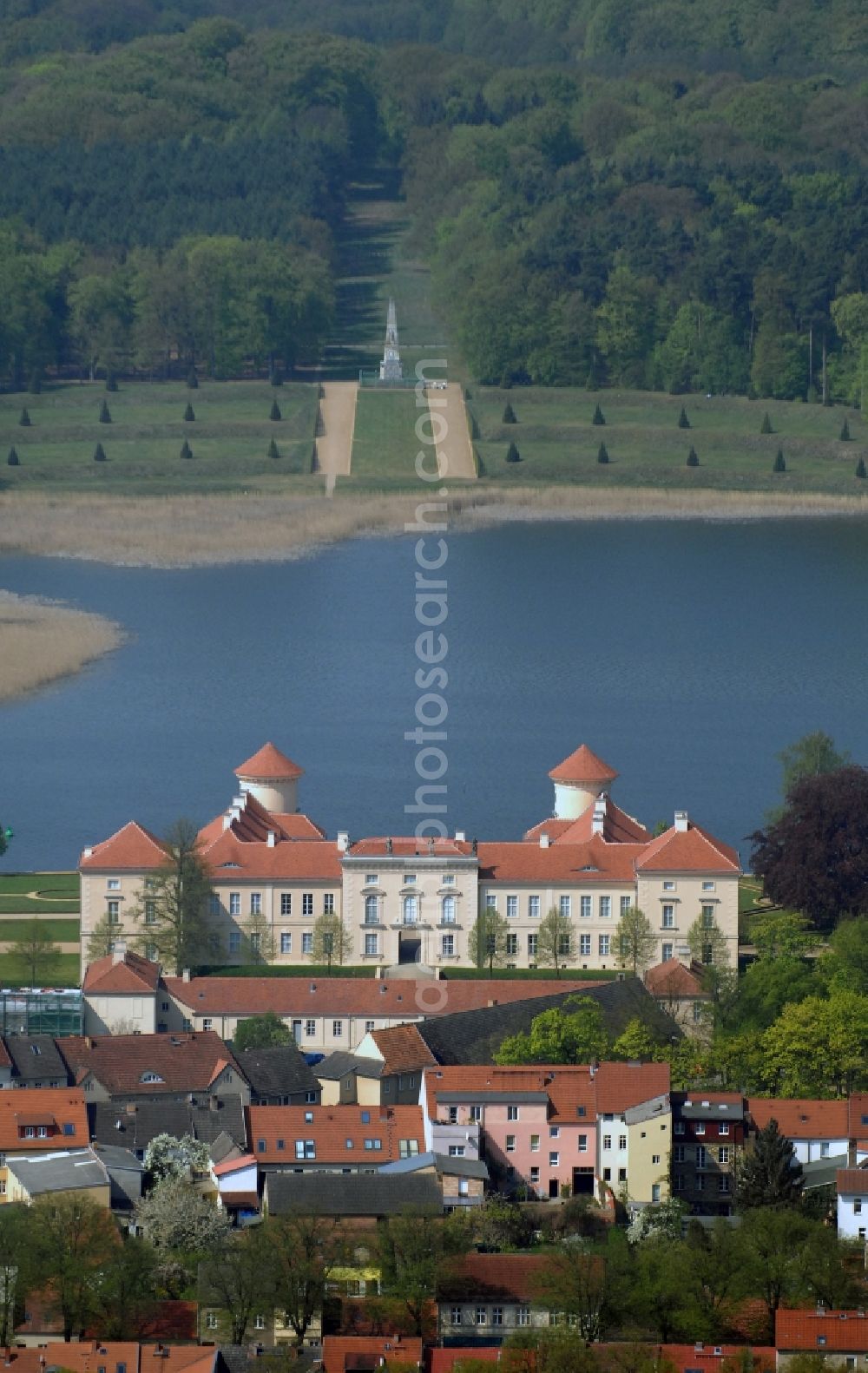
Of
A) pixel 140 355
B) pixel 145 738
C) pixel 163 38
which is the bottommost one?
pixel 145 738

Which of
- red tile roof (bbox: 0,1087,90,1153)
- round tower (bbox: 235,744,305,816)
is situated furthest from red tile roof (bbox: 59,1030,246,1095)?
round tower (bbox: 235,744,305,816)

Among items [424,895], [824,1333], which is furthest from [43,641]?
[824,1333]

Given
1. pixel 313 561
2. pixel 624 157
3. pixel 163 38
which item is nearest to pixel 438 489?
pixel 313 561

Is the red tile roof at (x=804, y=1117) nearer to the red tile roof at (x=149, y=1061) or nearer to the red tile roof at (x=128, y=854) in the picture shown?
the red tile roof at (x=149, y=1061)

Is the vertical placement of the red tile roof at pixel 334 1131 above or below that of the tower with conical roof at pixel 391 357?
below

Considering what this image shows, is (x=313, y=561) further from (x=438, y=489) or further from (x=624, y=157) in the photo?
(x=624, y=157)

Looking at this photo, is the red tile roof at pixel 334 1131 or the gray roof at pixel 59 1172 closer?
the gray roof at pixel 59 1172

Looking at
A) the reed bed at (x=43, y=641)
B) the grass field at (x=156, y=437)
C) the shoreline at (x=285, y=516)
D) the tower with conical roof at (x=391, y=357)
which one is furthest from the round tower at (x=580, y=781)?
the tower with conical roof at (x=391, y=357)
